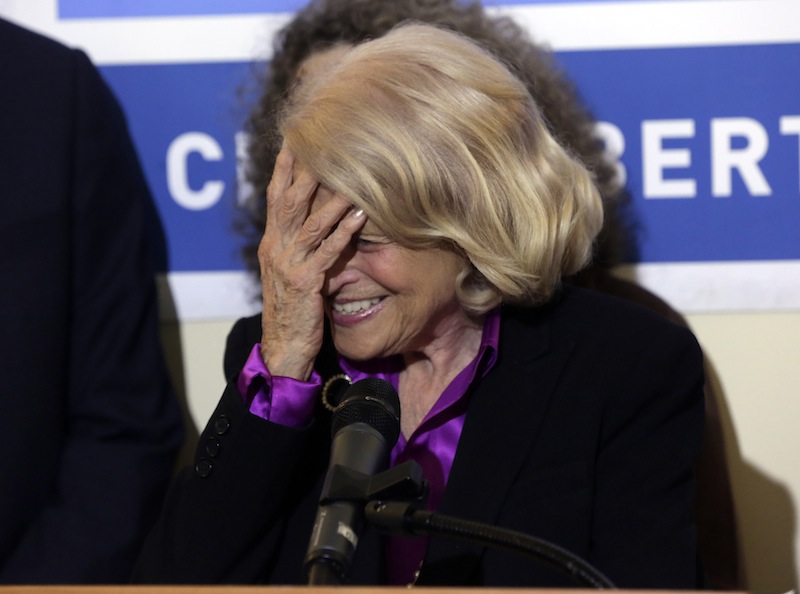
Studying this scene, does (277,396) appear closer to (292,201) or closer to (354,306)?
(354,306)

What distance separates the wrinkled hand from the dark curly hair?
54cm

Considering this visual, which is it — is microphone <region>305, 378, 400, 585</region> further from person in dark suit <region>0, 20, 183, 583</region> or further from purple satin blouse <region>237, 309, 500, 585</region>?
person in dark suit <region>0, 20, 183, 583</region>

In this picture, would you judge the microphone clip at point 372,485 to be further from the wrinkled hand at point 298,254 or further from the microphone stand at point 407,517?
the wrinkled hand at point 298,254

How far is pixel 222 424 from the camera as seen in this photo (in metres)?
1.49

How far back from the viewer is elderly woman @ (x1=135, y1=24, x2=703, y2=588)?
1.49 meters

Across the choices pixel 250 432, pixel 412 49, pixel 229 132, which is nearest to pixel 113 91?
pixel 229 132

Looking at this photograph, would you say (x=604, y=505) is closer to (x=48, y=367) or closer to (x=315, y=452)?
(x=315, y=452)

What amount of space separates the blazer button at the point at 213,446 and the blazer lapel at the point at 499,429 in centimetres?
34

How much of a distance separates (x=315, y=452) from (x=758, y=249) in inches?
44.1

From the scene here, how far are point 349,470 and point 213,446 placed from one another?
2.02 ft

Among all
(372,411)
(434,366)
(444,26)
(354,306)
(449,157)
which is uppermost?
(444,26)

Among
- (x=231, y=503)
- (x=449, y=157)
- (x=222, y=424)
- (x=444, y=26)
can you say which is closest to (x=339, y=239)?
(x=449, y=157)

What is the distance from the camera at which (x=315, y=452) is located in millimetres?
1647

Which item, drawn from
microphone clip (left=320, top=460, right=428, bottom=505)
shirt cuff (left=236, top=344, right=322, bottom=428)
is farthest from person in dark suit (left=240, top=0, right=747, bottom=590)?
microphone clip (left=320, top=460, right=428, bottom=505)
